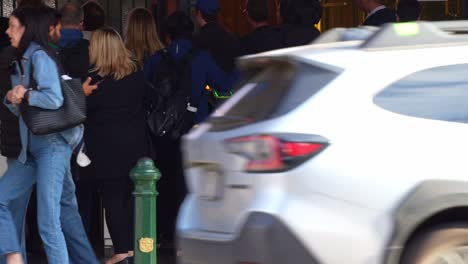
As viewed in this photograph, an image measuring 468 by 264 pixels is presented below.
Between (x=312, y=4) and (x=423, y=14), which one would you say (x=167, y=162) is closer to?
(x=312, y=4)

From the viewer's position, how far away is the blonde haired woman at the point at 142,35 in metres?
10.9

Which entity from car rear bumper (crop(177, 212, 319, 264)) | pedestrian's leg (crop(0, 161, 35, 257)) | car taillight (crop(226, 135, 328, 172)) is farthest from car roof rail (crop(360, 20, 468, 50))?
pedestrian's leg (crop(0, 161, 35, 257))

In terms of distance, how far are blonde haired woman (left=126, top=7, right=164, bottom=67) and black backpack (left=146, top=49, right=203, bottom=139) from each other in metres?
0.29

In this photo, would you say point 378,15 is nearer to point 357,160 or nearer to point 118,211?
point 118,211

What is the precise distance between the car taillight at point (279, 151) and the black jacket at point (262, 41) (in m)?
4.21

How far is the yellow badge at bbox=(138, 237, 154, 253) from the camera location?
30.1 ft

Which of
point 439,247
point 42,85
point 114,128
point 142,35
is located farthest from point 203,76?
point 439,247

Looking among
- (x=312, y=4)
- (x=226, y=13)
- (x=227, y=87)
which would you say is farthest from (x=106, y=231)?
(x=226, y=13)

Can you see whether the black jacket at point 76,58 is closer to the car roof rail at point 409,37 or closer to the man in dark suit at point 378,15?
the man in dark suit at point 378,15

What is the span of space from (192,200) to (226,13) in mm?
7105

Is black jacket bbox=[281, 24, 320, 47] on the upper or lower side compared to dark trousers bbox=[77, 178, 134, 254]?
upper

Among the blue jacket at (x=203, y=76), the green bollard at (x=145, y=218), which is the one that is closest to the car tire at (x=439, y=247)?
the green bollard at (x=145, y=218)

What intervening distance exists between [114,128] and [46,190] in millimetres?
1383

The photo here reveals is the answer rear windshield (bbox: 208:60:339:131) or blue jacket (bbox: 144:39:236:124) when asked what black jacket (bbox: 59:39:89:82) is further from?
rear windshield (bbox: 208:60:339:131)
